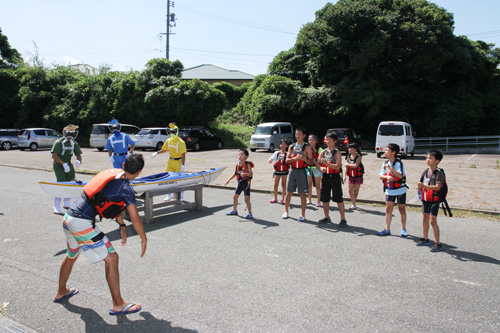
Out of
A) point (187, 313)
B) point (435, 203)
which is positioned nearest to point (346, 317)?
point (187, 313)

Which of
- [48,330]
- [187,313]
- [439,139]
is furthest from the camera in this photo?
[439,139]

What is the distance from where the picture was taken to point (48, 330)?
3.53 metres

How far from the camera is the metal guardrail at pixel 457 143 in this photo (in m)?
26.4

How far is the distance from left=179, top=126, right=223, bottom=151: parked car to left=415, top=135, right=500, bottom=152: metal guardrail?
14.6m

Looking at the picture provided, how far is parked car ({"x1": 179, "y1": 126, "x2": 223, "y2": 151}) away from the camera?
26.9 meters

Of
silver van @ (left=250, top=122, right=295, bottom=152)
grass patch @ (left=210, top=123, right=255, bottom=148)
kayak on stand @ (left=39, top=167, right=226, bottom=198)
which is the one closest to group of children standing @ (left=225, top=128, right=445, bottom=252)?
kayak on stand @ (left=39, top=167, right=226, bottom=198)

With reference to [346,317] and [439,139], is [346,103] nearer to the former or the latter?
[439,139]

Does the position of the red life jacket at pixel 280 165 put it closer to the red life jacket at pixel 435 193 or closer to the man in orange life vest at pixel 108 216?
the red life jacket at pixel 435 193

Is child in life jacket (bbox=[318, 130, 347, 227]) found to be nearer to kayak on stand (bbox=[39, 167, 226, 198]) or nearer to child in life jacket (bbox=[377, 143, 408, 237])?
child in life jacket (bbox=[377, 143, 408, 237])

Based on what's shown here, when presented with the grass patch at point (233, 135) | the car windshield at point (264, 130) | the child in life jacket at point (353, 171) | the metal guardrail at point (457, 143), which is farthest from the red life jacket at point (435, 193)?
the grass patch at point (233, 135)

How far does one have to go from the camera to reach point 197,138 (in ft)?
89.1

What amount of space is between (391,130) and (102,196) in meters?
20.5

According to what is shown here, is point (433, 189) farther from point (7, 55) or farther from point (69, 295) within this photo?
point (7, 55)

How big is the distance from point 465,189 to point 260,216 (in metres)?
6.54
